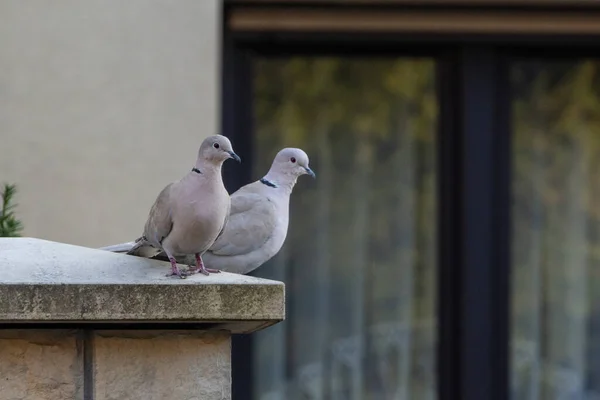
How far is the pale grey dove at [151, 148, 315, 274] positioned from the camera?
10.4ft

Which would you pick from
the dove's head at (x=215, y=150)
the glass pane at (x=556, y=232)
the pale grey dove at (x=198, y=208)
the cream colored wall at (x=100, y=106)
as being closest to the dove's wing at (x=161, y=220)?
the pale grey dove at (x=198, y=208)

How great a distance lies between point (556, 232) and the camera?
236 inches

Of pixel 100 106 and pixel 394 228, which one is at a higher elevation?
pixel 100 106

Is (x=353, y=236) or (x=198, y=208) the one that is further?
(x=353, y=236)

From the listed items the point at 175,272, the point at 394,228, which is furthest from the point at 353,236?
the point at 175,272

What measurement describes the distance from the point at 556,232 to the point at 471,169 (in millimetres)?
696

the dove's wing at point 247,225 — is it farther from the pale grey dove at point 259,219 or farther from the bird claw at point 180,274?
the bird claw at point 180,274

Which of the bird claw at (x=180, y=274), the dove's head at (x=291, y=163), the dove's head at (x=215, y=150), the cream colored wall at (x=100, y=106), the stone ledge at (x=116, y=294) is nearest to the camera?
the stone ledge at (x=116, y=294)

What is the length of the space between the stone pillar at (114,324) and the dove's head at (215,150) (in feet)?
0.81

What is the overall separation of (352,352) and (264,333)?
454mm

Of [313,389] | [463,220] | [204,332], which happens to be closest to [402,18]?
[463,220]

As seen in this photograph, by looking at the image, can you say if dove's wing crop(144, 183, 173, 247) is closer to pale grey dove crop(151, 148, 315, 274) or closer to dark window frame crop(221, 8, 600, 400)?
pale grey dove crop(151, 148, 315, 274)

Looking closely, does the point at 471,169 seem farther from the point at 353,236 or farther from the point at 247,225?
the point at 247,225

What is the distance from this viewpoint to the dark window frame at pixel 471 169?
557cm
